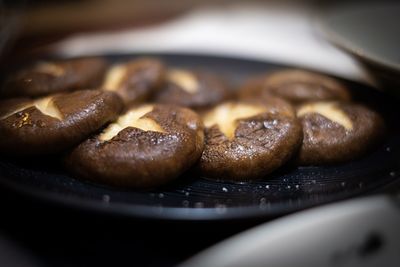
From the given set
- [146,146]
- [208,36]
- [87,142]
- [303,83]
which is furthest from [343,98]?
[208,36]

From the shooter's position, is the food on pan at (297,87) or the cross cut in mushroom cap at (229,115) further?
the food on pan at (297,87)

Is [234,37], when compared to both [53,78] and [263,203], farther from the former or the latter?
[263,203]

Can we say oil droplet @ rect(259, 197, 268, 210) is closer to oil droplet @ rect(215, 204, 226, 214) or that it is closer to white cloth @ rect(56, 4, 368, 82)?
oil droplet @ rect(215, 204, 226, 214)

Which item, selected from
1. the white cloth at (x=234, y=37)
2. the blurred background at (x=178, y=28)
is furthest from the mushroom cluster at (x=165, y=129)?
the blurred background at (x=178, y=28)

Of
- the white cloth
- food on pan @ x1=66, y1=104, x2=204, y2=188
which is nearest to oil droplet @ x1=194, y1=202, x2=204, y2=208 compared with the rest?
food on pan @ x1=66, y1=104, x2=204, y2=188

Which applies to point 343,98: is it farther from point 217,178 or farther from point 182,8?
point 182,8

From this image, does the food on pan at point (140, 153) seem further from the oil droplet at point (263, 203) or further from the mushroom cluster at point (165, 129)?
the oil droplet at point (263, 203)
